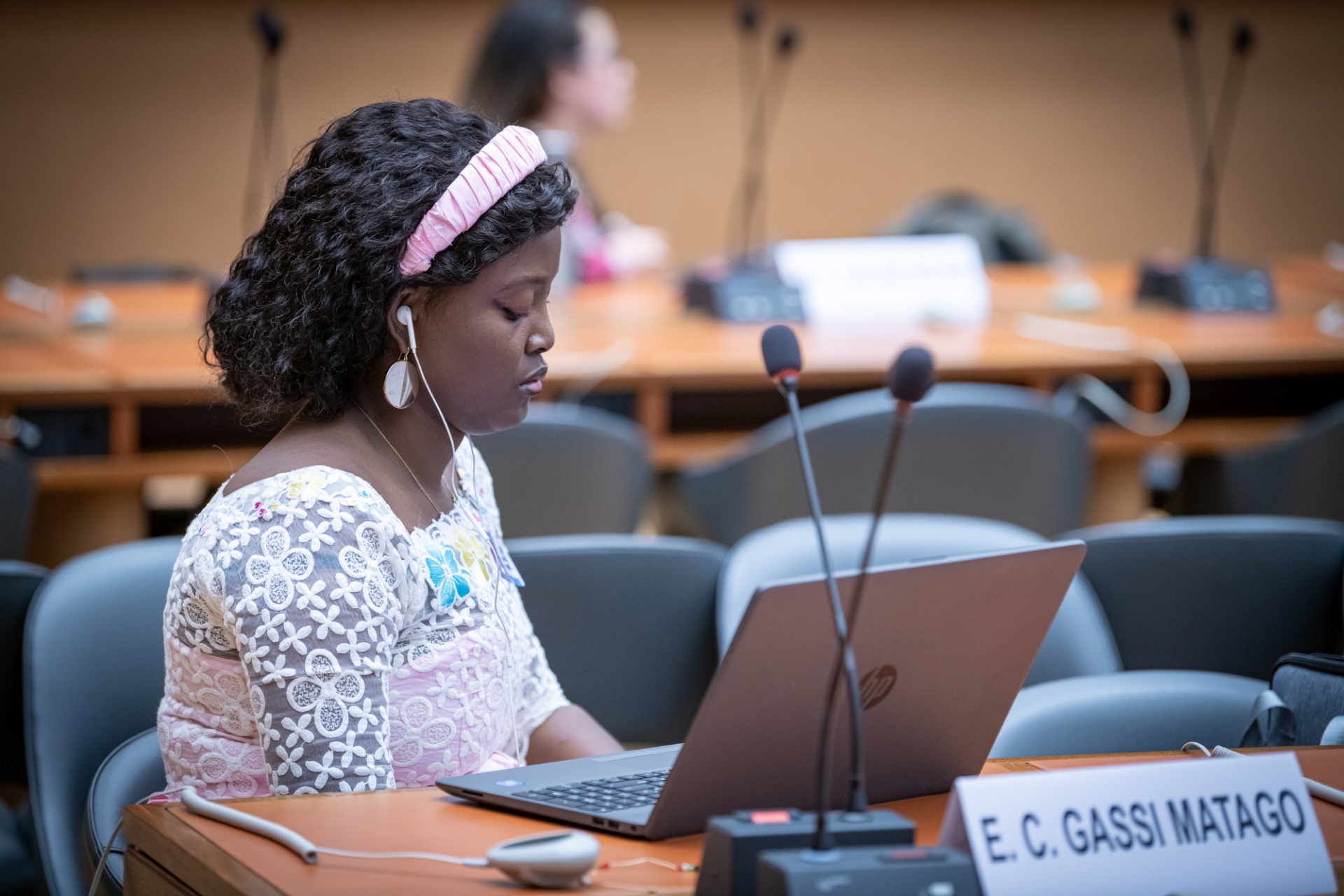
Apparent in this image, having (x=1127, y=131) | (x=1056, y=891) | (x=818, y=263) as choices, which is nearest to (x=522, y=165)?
(x=1056, y=891)

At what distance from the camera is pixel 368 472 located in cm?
126

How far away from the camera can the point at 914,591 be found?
980 mm

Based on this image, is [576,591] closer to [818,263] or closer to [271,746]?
[271,746]

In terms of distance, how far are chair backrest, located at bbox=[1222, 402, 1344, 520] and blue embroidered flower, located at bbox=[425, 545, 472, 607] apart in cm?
207

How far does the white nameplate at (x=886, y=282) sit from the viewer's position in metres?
3.48

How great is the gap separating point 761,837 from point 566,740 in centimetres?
71

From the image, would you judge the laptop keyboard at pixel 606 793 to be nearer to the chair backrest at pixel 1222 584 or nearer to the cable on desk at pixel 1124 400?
the chair backrest at pixel 1222 584

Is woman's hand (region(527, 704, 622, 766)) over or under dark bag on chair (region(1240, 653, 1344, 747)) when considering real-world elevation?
under

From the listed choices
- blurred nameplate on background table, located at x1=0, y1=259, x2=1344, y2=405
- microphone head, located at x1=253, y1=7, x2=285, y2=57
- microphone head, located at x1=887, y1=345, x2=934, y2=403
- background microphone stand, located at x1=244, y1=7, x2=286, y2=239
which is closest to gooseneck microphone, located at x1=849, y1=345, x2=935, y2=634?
microphone head, located at x1=887, y1=345, x2=934, y2=403

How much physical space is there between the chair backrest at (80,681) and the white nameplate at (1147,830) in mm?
980

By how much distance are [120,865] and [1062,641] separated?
1104mm

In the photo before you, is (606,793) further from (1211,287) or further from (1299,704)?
(1211,287)

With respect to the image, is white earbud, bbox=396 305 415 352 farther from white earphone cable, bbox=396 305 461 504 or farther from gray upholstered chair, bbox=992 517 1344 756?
gray upholstered chair, bbox=992 517 1344 756

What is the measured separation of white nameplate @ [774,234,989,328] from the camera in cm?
348
